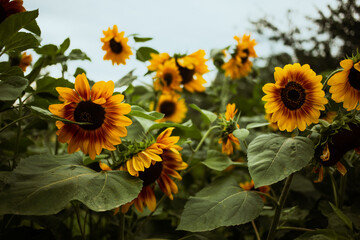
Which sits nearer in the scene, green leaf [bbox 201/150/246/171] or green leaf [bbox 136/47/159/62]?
green leaf [bbox 201/150/246/171]

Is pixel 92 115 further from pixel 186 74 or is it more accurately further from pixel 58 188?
pixel 186 74

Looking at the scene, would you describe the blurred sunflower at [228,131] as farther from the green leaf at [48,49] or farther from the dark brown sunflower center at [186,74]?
the green leaf at [48,49]

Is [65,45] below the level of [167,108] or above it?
above

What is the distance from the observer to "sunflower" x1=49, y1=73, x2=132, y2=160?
0.56m

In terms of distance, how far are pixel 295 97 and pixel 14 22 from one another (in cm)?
55

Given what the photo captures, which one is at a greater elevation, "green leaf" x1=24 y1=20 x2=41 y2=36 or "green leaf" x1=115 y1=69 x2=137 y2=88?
"green leaf" x1=24 y1=20 x2=41 y2=36

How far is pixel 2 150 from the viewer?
37.6 inches

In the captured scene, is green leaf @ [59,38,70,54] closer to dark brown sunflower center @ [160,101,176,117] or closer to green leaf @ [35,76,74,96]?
green leaf @ [35,76,74,96]

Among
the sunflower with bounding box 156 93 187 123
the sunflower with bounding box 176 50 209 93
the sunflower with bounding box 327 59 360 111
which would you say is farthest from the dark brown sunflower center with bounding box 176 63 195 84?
the sunflower with bounding box 327 59 360 111

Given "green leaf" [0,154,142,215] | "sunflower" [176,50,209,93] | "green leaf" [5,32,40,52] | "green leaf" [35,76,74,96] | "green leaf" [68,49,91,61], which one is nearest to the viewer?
"green leaf" [0,154,142,215]

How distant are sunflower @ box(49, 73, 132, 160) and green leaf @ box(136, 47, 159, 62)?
550 millimetres

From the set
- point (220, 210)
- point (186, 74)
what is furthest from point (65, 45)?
point (220, 210)

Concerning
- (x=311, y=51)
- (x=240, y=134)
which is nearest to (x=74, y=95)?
(x=240, y=134)

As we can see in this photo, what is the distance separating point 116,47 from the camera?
112 cm
